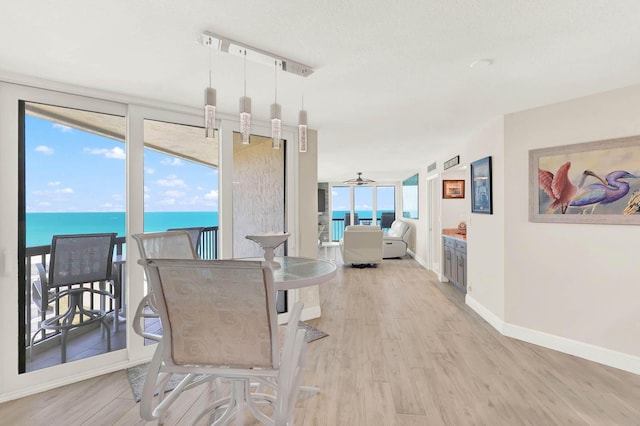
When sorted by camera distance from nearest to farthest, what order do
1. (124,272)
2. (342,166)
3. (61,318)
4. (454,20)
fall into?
1. (454,20)
2. (61,318)
3. (124,272)
4. (342,166)

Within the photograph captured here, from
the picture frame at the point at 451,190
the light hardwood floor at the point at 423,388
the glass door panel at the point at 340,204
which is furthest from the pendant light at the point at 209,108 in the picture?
the glass door panel at the point at 340,204

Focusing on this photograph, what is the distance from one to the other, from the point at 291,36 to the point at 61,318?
2.74 metres

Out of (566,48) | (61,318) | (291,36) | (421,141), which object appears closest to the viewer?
(291,36)

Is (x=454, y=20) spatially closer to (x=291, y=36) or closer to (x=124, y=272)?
(x=291, y=36)

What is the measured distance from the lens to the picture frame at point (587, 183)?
2504mm

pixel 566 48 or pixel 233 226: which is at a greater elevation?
pixel 566 48

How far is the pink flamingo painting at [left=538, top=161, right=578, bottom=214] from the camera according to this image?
110 inches

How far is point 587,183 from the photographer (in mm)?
2705

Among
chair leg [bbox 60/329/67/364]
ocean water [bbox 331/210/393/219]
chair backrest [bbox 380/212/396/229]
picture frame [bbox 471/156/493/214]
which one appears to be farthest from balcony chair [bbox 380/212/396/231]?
chair leg [bbox 60/329/67/364]

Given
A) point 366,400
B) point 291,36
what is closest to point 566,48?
point 291,36

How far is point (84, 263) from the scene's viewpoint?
2.56 m

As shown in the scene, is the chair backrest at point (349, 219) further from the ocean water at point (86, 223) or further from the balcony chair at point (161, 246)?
the balcony chair at point (161, 246)

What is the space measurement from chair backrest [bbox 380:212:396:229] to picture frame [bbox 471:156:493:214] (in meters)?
5.87

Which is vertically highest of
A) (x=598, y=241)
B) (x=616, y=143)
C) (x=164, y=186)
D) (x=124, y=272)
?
(x=616, y=143)
